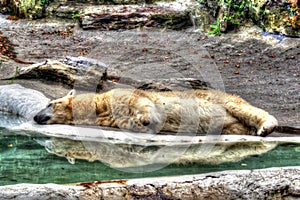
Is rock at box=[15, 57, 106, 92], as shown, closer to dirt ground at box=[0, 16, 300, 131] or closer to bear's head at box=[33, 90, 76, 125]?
dirt ground at box=[0, 16, 300, 131]

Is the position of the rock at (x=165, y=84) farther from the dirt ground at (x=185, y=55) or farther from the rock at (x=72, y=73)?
the dirt ground at (x=185, y=55)

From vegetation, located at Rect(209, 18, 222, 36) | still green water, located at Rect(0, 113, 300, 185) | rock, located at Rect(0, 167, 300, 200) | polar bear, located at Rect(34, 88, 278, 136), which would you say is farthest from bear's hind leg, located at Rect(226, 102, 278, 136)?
vegetation, located at Rect(209, 18, 222, 36)

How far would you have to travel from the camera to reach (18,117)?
635 cm

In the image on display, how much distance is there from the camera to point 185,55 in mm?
10484

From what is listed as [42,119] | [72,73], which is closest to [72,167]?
[42,119]

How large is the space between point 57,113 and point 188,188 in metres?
2.98

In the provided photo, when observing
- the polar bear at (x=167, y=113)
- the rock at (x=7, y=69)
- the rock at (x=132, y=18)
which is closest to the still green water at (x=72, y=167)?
the polar bear at (x=167, y=113)

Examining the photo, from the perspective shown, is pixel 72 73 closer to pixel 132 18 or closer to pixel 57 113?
pixel 57 113

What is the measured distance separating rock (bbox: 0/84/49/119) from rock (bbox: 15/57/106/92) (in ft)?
4.06

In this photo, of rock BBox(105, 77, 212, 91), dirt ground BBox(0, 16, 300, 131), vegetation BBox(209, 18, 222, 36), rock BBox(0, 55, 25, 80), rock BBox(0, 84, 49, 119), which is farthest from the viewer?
vegetation BBox(209, 18, 222, 36)

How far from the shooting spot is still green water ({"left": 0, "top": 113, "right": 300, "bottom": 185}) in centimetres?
322

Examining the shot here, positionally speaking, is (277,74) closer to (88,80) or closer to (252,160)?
(88,80)

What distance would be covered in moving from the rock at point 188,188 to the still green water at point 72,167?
0.45ft

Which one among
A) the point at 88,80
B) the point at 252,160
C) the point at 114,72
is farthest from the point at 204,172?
the point at 114,72
